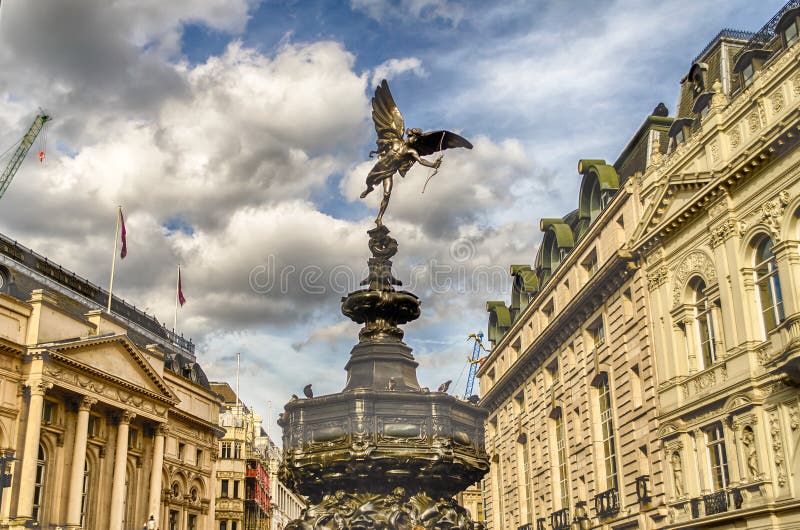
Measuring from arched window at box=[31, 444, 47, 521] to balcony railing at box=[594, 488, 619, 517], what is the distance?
3375cm

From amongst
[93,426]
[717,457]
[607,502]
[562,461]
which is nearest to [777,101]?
[717,457]

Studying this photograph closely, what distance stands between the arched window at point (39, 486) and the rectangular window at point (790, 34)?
157ft

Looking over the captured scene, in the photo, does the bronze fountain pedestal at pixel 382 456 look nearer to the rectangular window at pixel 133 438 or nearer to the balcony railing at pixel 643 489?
the balcony railing at pixel 643 489

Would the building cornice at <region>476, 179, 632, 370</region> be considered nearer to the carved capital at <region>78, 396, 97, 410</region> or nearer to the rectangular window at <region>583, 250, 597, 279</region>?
the rectangular window at <region>583, 250, 597, 279</region>

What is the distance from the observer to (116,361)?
62250mm

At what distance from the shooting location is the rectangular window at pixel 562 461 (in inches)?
2180

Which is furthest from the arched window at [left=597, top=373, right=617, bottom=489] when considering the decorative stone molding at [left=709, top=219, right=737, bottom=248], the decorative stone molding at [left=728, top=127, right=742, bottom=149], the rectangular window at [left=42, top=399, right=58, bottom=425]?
the rectangular window at [left=42, top=399, right=58, bottom=425]

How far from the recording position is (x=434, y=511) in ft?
39.1

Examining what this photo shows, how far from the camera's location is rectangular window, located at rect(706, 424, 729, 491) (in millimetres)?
34938

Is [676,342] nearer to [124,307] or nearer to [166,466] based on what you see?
[166,466]

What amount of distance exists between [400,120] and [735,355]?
2468 centimetres

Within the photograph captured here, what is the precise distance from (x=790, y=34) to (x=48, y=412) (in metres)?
47.9

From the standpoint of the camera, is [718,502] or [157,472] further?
[157,472]

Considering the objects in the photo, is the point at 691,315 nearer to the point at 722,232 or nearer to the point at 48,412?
the point at 722,232
